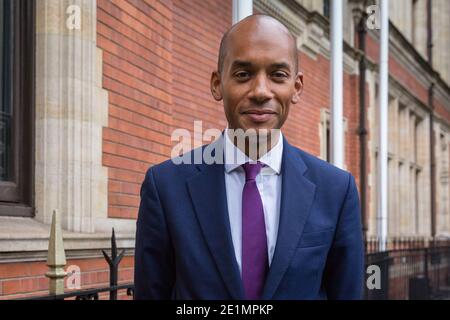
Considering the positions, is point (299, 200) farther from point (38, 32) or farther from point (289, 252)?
point (38, 32)

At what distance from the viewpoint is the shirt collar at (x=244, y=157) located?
1687 millimetres

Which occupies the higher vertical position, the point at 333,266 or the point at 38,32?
the point at 38,32

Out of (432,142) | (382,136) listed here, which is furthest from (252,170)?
(432,142)

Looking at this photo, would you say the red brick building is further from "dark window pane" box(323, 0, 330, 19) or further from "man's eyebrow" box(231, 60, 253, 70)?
"dark window pane" box(323, 0, 330, 19)

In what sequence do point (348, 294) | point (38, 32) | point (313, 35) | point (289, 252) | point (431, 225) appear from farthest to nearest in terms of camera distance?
point (431, 225) < point (313, 35) < point (38, 32) < point (348, 294) < point (289, 252)

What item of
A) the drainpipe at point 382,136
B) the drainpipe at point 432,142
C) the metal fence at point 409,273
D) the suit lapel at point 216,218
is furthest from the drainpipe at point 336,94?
the drainpipe at point 432,142

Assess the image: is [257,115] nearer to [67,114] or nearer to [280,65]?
[280,65]

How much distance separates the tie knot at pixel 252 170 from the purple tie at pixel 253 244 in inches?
0.5

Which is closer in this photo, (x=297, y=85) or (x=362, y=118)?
(x=297, y=85)

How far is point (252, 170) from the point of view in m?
1.67

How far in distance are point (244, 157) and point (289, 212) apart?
0.16 meters

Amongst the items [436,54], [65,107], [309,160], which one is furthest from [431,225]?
[309,160]
